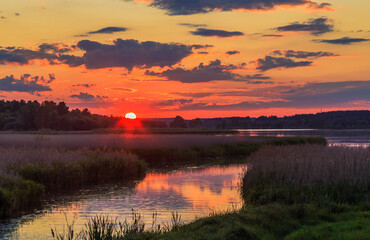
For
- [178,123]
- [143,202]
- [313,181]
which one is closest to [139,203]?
[143,202]

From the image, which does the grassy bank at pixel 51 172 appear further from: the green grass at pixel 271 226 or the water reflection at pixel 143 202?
the green grass at pixel 271 226

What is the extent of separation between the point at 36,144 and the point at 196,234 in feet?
108

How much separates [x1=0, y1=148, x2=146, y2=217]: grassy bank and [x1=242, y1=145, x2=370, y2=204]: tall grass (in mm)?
10804

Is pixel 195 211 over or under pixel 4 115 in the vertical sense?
under

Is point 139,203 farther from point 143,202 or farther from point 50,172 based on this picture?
point 50,172

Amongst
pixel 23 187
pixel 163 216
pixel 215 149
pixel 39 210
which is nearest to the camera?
pixel 163 216

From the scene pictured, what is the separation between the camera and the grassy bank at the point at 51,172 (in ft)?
65.0

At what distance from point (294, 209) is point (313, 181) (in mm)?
5100

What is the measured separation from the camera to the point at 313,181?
19.1 meters

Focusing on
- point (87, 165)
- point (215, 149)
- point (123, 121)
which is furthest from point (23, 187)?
point (123, 121)

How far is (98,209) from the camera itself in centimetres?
1917

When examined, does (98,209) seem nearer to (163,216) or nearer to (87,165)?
(163,216)

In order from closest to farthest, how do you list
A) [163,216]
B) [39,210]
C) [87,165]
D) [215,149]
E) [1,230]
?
1. [1,230]
2. [163,216]
3. [39,210]
4. [87,165]
5. [215,149]

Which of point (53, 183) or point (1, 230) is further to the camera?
point (53, 183)
